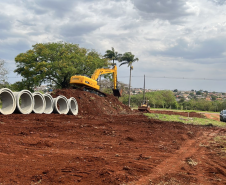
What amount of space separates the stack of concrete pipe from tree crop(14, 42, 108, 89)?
15597 millimetres

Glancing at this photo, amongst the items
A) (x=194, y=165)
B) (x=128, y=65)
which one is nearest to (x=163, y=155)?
(x=194, y=165)

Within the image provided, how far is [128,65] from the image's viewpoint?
48.7 m

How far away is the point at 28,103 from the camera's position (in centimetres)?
1619

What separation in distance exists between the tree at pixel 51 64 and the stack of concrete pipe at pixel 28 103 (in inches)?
614

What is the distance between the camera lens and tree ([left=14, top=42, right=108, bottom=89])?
115ft

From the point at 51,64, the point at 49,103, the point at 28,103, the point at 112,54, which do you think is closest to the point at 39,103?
the point at 49,103

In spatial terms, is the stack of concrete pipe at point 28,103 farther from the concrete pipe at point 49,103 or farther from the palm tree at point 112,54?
the palm tree at point 112,54

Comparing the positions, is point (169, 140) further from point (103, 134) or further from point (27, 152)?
point (27, 152)

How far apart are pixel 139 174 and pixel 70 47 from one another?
36.7 meters

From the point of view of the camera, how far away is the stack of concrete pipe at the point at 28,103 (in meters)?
14.4

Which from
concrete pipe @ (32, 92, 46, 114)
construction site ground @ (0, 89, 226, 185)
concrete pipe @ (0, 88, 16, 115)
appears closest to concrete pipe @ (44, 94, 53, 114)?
concrete pipe @ (32, 92, 46, 114)

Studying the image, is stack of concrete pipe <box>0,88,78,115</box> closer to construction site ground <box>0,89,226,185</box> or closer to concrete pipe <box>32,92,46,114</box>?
concrete pipe <box>32,92,46,114</box>

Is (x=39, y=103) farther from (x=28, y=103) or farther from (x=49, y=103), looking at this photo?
(x=28, y=103)

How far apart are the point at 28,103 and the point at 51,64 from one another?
20.0 m
